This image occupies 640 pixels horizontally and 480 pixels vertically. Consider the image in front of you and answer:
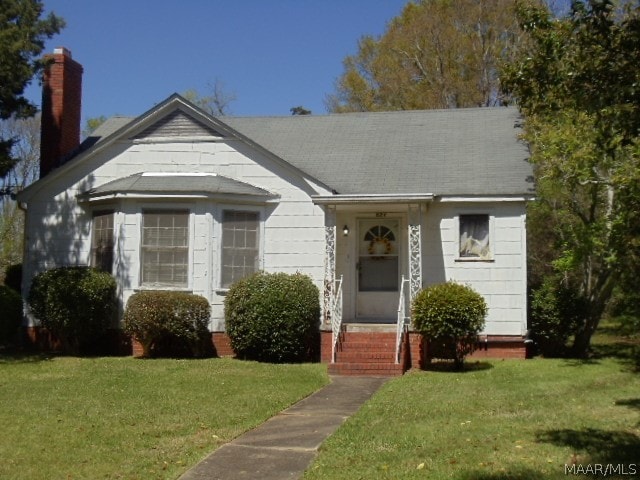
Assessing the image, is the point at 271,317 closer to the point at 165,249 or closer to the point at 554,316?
the point at 165,249

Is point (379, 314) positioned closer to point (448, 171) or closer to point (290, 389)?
point (448, 171)

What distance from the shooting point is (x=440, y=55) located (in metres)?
32.9

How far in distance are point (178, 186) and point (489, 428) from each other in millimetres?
9639

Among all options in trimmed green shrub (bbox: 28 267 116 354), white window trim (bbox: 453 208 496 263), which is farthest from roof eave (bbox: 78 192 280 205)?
white window trim (bbox: 453 208 496 263)

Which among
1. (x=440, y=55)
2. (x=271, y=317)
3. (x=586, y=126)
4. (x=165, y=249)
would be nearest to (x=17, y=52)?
(x=165, y=249)

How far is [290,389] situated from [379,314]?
5269 millimetres

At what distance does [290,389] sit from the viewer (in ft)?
39.8

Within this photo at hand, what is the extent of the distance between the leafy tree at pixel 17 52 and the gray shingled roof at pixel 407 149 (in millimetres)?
5497

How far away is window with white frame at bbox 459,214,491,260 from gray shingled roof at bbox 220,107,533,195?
617 millimetres

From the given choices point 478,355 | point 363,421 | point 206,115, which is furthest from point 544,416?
point 206,115

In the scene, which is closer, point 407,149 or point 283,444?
point 283,444

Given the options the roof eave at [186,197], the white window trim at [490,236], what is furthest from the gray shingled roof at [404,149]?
the roof eave at [186,197]

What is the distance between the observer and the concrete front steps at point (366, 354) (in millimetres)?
14109

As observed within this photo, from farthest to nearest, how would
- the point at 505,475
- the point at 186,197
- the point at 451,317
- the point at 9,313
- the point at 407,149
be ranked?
the point at 407,149 < the point at 9,313 < the point at 186,197 < the point at 451,317 < the point at 505,475
